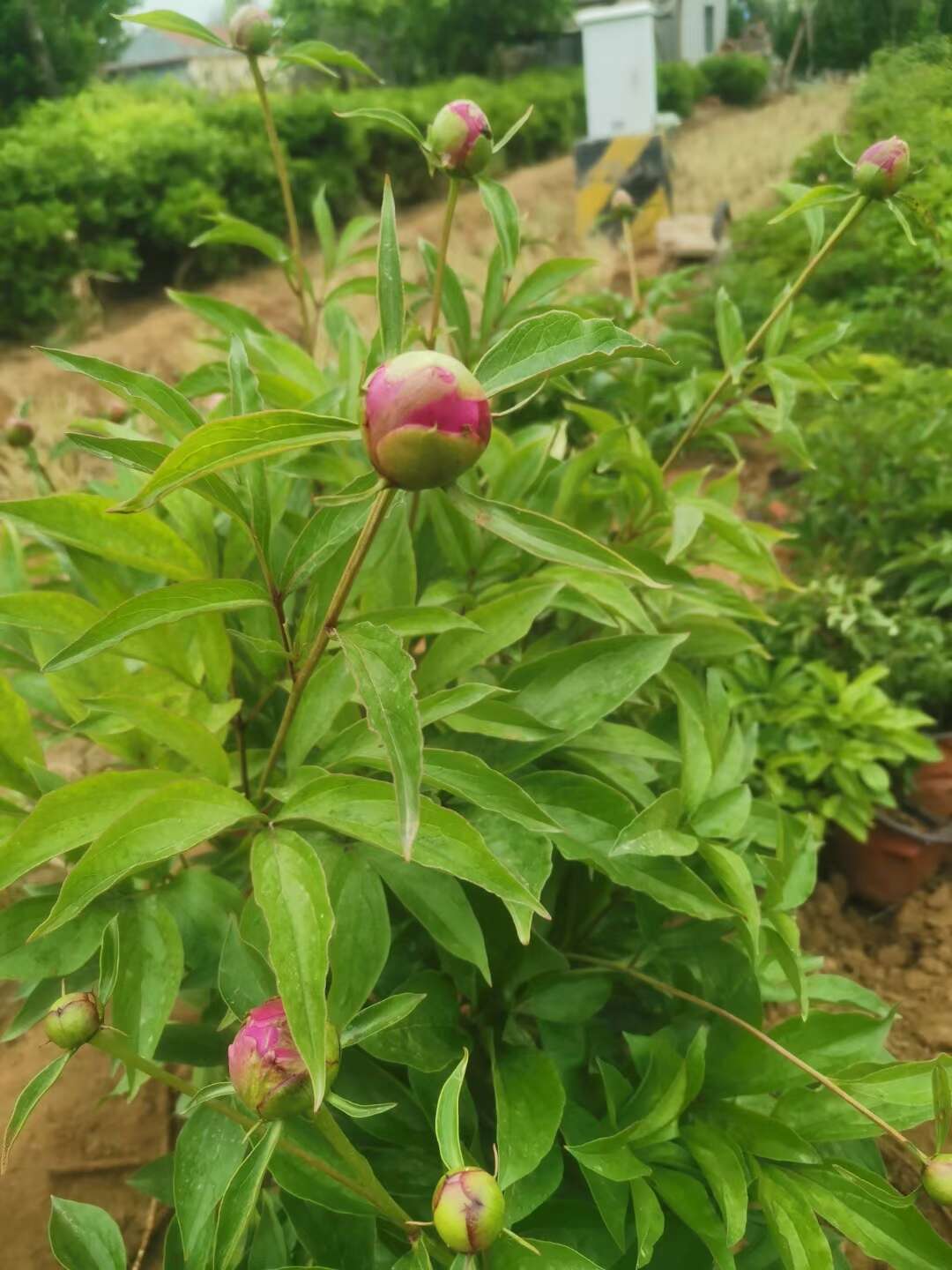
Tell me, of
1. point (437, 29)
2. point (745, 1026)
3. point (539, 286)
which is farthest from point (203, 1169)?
point (437, 29)

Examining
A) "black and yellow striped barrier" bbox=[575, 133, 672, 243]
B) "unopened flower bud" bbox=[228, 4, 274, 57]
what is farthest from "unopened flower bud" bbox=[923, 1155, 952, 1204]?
"black and yellow striped barrier" bbox=[575, 133, 672, 243]

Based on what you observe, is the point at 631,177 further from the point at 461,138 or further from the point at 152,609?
the point at 152,609

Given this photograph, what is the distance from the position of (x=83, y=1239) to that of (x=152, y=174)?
16.2 feet

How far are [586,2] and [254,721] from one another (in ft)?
19.7

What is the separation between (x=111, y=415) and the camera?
1.29m

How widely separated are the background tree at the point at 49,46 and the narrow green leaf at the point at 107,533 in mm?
3942

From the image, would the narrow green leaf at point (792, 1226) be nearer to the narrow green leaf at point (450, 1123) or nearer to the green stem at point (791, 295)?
the narrow green leaf at point (450, 1123)

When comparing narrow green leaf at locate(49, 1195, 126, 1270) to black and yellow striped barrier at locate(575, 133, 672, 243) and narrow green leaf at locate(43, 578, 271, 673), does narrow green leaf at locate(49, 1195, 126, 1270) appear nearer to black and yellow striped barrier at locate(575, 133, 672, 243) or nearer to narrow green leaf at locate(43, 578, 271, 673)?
narrow green leaf at locate(43, 578, 271, 673)

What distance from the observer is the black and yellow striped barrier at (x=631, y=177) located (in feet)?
13.1

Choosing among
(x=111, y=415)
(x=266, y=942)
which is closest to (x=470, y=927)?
(x=266, y=942)

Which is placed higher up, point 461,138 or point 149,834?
point 461,138

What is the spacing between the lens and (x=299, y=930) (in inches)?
19.3

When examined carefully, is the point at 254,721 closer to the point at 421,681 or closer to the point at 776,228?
the point at 421,681

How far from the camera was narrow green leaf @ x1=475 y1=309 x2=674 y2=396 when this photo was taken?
0.40 metres
